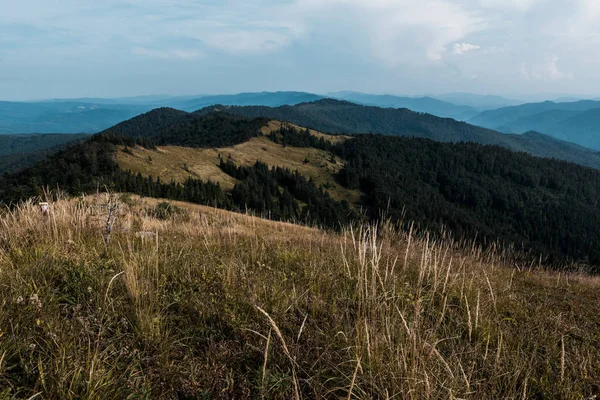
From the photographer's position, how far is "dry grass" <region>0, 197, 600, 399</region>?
239cm

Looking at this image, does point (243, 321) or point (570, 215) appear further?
point (570, 215)

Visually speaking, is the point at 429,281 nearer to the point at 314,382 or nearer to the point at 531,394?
the point at 531,394

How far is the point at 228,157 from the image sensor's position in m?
127

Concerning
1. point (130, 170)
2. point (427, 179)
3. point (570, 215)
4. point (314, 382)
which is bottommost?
point (570, 215)

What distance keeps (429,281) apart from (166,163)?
332ft

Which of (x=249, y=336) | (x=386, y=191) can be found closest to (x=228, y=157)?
(x=386, y=191)

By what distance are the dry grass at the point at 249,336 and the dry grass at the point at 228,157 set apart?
85.1 m

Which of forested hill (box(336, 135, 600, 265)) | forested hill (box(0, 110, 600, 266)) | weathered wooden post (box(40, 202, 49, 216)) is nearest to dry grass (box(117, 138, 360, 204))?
forested hill (box(0, 110, 600, 266))

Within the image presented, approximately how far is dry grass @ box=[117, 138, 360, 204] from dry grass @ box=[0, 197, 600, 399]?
8507cm

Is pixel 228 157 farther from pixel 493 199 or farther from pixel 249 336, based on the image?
pixel 493 199

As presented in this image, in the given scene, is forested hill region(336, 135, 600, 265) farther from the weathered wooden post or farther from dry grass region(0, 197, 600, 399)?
dry grass region(0, 197, 600, 399)

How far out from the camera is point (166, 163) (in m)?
96.6

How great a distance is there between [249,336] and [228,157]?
Answer: 12795 cm

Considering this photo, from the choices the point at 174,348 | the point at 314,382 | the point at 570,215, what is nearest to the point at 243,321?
the point at 174,348
